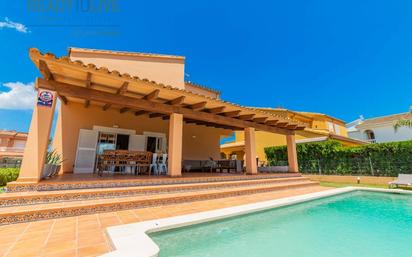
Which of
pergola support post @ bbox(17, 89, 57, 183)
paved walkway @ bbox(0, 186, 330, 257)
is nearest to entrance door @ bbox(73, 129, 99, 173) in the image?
pergola support post @ bbox(17, 89, 57, 183)

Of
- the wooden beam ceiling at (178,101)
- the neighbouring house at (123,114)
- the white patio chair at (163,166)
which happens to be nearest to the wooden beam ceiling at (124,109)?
the neighbouring house at (123,114)

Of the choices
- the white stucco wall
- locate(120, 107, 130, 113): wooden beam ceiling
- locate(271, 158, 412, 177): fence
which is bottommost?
locate(271, 158, 412, 177): fence

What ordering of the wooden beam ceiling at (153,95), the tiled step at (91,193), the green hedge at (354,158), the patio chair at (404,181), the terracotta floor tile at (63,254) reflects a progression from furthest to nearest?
1. the green hedge at (354,158)
2. the patio chair at (404,181)
3. the wooden beam ceiling at (153,95)
4. the tiled step at (91,193)
5. the terracotta floor tile at (63,254)

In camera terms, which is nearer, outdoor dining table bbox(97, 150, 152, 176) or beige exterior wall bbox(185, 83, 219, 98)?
outdoor dining table bbox(97, 150, 152, 176)

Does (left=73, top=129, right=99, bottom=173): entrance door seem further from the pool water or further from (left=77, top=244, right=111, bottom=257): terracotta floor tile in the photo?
(left=77, top=244, right=111, bottom=257): terracotta floor tile

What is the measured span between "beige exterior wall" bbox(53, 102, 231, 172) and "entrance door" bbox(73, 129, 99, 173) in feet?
1.80

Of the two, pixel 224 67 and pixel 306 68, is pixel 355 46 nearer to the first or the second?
pixel 306 68

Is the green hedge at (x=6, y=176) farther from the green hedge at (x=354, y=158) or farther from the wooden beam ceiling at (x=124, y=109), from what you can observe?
the green hedge at (x=354, y=158)

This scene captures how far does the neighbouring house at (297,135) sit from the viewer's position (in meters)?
23.9

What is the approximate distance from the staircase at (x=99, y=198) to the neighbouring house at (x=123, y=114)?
92cm

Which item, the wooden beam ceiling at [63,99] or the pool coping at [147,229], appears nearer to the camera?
the pool coping at [147,229]

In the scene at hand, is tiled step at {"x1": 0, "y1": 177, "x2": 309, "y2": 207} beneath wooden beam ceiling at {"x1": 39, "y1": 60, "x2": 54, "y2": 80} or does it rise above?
beneath

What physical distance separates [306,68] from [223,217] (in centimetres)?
2693

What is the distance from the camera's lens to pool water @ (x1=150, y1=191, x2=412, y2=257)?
3596 mm
